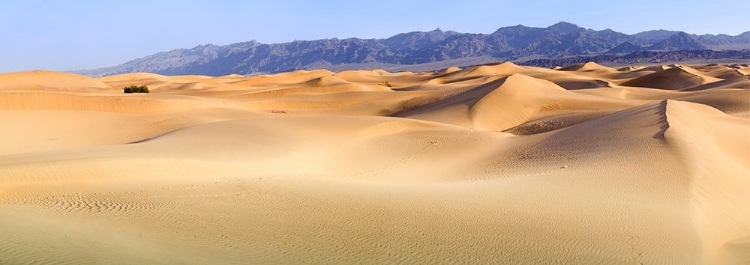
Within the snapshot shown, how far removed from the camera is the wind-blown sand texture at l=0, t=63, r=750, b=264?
576 centimetres

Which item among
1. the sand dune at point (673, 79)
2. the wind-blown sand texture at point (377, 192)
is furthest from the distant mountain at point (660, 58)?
the wind-blown sand texture at point (377, 192)

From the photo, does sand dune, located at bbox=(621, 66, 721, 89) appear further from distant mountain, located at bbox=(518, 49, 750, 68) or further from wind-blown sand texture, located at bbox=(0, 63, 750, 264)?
distant mountain, located at bbox=(518, 49, 750, 68)

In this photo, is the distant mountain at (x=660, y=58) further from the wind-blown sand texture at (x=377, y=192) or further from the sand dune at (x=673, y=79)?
the wind-blown sand texture at (x=377, y=192)

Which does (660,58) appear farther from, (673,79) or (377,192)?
(377,192)

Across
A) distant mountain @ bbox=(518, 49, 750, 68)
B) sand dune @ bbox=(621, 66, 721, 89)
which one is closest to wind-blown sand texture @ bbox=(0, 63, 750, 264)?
sand dune @ bbox=(621, 66, 721, 89)

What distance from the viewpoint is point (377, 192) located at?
27.8ft

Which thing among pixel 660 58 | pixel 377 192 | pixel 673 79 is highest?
pixel 377 192

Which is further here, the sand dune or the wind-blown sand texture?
the sand dune

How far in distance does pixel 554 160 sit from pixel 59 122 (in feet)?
51.5

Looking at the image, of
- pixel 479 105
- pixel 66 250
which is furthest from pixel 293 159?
pixel 479 105

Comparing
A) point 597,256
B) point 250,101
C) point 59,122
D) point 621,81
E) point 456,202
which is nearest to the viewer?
point 597,256

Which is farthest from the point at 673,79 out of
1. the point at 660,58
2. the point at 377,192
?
the point at 660,58

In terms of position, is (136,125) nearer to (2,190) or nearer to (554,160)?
(2,190)

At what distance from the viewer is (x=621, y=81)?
5006 cm
